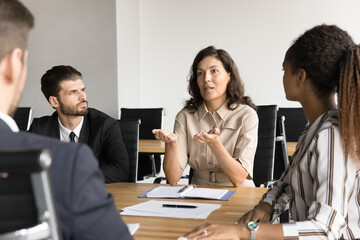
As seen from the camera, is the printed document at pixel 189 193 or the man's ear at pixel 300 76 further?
the printed document at pixel 189 193

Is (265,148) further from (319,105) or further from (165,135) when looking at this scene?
(319,105)

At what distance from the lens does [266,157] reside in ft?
9.05

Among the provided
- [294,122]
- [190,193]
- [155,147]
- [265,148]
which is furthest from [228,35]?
[190,193]

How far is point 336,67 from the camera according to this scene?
1345 mm

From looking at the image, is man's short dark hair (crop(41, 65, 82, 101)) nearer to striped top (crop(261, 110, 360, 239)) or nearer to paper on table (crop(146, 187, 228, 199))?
paper on table (crop(146, 187, 228, 199))

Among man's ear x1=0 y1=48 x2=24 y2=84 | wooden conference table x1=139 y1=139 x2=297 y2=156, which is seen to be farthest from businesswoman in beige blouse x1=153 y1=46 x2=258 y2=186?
man's ear x1=0 y1=48 x2=24 y2=84

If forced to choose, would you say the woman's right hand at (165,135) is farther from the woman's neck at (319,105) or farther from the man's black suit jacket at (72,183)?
the man's black suit jacket at (72,183)

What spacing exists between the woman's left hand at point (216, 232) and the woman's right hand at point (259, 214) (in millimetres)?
203

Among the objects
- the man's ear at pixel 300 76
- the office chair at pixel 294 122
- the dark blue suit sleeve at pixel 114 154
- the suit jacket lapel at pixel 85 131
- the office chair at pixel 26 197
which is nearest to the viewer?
the office chair at pixel 26 197

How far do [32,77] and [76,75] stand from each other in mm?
2947

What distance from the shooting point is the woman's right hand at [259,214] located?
1.48m

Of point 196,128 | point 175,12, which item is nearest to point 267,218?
point 196,128

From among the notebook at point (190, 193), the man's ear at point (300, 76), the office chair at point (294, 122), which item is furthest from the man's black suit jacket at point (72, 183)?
the office chair at point (294, 122)

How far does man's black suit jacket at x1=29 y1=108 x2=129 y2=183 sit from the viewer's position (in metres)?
2.55
